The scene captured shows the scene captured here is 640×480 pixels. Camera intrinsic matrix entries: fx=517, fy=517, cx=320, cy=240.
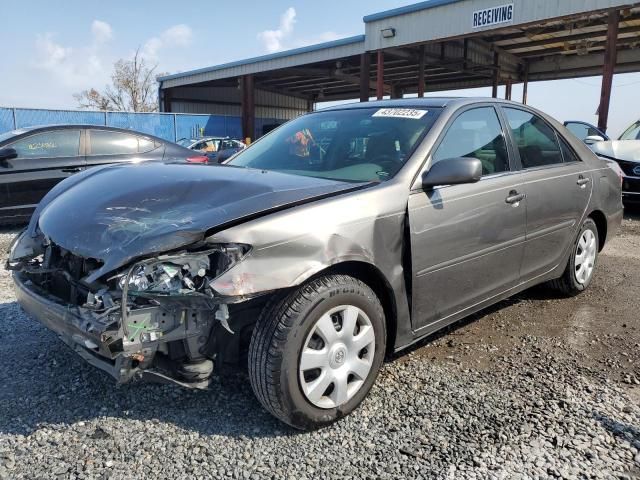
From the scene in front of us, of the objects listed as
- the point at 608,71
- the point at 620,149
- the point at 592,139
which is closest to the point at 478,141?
the point at 620,149

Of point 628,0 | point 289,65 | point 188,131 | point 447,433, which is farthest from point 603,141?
point 188,131

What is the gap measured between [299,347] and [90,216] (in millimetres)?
1222

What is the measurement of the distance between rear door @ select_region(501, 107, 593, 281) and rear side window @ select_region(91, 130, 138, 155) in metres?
5.31

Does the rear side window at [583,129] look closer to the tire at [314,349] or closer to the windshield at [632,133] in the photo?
the windshield at [632,133]

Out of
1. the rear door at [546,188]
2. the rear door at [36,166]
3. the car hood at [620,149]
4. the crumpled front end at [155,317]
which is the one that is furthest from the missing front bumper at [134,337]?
the car hood at [620,149]

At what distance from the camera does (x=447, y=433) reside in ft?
7.87

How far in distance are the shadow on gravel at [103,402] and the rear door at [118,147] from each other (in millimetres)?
4332

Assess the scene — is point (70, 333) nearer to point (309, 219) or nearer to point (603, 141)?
point (309, 219)

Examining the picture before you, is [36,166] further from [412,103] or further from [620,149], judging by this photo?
[620,149]

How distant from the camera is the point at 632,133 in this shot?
953cm

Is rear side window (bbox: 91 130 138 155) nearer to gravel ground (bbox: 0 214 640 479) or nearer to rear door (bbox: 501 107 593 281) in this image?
gravel ground (bbox: 0 214 640 479)

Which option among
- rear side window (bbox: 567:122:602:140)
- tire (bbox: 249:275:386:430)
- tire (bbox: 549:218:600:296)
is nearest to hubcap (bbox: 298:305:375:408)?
tire (bbox: 249:275:386:430)

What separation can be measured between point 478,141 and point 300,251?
1.70 m

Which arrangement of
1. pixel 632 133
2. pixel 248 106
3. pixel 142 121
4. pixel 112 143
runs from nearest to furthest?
1. pixel 112 143
2. pixel 632 133
3. pixel 142 121
4. pixel 248 106
